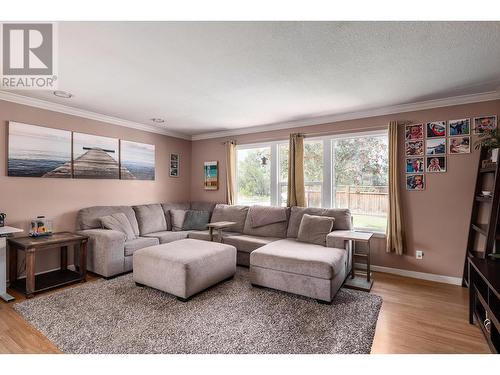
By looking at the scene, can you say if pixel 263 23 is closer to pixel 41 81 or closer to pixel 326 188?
pixel 41 81

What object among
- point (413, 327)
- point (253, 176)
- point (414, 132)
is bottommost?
point (413, 327)

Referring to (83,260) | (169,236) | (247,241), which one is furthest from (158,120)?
(247,241)

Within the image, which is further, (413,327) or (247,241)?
(247,241)

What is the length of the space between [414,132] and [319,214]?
1650 mm

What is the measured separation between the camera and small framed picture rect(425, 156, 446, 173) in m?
3.15

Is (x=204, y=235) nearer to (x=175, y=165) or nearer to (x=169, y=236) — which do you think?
(x=169, y=236)

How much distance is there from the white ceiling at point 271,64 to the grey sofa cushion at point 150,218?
1633 millimetres

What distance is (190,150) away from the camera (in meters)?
5.52

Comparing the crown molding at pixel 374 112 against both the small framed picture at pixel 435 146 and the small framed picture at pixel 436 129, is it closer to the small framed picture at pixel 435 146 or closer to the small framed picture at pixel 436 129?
the small framed picture at pixel 436 129

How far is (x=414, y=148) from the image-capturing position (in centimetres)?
332

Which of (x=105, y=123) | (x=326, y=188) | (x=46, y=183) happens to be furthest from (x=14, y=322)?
(x=326, y=188)

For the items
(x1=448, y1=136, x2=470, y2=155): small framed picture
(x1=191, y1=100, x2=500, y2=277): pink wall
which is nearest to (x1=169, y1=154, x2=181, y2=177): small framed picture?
(x1=191, y1=100, x2=500, y2=277): pink wall

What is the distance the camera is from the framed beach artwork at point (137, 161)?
13.8 ft

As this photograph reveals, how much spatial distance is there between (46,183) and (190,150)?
2.72 m
